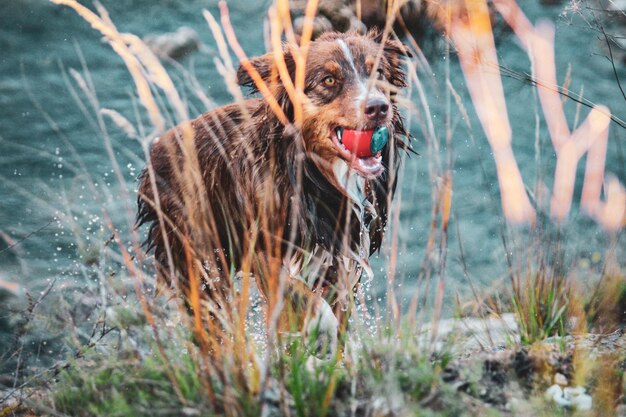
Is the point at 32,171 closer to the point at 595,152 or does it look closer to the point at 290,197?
the point at 290,197

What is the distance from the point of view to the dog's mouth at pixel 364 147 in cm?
256

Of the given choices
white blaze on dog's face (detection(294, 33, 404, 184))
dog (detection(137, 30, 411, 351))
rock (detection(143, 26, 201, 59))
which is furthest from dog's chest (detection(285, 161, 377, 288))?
rock (detection(143, 26, 201, 59))

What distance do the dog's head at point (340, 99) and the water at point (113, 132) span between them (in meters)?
1.35

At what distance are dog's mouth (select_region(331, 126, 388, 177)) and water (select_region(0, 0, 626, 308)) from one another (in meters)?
1.45

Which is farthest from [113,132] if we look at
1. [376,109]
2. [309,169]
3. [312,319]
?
[312,319]

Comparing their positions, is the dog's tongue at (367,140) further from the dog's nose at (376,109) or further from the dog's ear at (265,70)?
the dog's ear at (265,70)

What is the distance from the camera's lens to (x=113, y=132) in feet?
15.2

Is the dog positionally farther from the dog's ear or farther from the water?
the water

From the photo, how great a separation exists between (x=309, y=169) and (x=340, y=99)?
1.24 feet

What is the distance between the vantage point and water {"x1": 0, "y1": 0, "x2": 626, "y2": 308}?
396cm

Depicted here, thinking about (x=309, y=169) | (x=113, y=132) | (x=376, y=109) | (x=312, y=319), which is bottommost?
(x=312, y=319)

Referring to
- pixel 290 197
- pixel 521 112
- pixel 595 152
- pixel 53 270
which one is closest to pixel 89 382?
pixel 290 197

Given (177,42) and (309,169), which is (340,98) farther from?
(177,42)

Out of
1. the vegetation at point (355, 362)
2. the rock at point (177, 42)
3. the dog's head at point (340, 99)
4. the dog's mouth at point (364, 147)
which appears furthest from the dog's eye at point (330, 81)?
the rock at point (177, 42)
